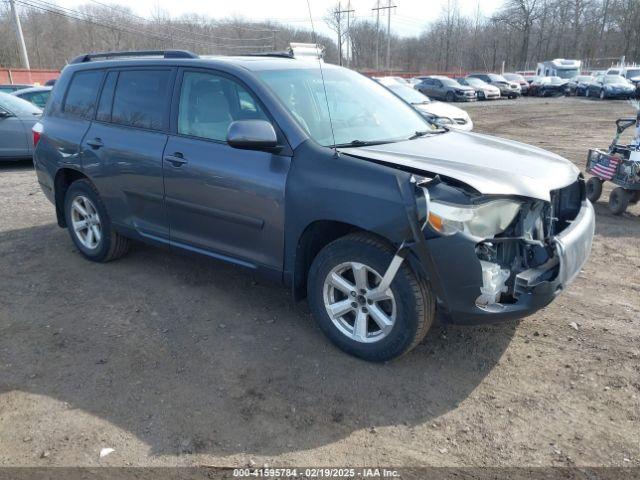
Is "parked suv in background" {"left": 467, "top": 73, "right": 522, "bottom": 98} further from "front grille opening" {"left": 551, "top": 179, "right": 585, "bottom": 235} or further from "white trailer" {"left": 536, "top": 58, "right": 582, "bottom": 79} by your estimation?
"front grille opening" {"left": 551, "top": 179, "right": 585, "bottom": 235}

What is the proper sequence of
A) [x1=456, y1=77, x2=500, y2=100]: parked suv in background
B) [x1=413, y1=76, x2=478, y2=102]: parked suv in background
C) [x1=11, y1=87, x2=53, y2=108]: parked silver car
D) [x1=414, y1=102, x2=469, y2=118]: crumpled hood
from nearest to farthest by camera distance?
[x1=414, y1=102, x2=469, y2=118]: crumpled hood
[x1=11, y1=87, x2=53, y2=108]: parked silver car
[x1=413, y1=76, x2=478, y2=102]: parked suv in background
[x1=456, y1=77, x2=500, y2=100]: parked suv in background

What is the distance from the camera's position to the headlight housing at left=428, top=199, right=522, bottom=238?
296 centimetres

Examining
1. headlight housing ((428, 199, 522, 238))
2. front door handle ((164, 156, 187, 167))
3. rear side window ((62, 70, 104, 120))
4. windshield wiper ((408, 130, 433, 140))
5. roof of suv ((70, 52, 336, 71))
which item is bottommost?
headlight housing ((428, 199, 522, 238))

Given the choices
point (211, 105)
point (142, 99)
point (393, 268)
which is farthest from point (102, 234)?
point (393, 268)

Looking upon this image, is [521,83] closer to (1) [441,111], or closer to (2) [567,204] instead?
(1) [441,111]

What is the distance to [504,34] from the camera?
83.4m

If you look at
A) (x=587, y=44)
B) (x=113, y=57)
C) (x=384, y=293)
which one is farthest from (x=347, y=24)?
(x=587, y=44)

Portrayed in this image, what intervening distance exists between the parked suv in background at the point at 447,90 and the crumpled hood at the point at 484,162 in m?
29.1

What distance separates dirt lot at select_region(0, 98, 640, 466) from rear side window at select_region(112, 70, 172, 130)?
4.68ft

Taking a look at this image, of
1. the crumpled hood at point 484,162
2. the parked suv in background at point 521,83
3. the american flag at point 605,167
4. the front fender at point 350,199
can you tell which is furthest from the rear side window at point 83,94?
the parked suv in background at point 521,83

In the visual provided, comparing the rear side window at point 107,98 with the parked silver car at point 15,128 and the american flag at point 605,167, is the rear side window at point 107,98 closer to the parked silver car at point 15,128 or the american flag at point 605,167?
the american flag at point 605,167

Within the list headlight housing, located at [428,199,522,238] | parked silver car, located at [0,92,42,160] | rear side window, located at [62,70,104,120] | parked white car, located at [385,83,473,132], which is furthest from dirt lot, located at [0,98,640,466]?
parked white car, located at [385,83,473,132]

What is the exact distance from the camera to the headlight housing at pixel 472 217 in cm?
296

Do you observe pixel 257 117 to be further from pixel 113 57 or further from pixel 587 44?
pixel 587 44
